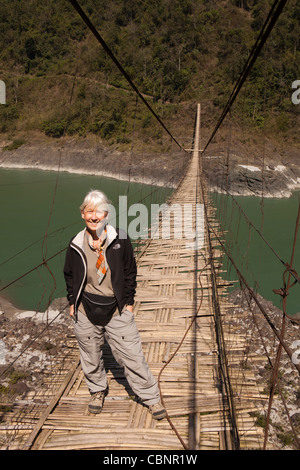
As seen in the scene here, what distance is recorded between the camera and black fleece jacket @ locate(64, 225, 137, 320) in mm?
1305

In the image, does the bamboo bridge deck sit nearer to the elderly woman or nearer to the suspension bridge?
the suspension bridge

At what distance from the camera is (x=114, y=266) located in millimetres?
1307

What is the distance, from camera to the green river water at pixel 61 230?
6.86 m

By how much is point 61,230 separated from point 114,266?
9372mm

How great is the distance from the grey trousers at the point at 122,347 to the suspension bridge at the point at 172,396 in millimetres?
178

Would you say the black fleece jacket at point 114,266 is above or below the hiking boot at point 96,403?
above

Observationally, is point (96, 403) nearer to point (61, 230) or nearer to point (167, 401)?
point (167, 401)

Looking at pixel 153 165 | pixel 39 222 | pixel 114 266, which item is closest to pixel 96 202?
pixel 114 266

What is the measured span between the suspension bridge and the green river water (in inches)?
56.7

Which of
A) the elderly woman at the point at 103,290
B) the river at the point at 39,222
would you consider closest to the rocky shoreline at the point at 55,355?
the river at the point at 39,222

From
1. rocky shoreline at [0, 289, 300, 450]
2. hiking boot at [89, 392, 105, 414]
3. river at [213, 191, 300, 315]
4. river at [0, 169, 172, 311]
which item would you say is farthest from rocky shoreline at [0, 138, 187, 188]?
hiking boot at [89, 392, 105, 414]

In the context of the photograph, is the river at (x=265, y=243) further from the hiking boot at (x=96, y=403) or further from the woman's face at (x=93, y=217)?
the woman's face at (x=93, y=217)

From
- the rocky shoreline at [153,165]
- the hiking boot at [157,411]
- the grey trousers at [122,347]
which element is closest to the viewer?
the grey trousers at [122,347]

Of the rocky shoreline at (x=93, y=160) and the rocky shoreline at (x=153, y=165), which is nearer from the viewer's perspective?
the rocky shoreline at (x=153, y=165)
